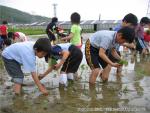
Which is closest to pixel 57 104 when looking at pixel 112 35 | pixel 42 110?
pixel 42 110

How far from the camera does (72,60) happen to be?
7000 millimetres

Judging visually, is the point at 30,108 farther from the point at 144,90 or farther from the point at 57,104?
the point at 144,90

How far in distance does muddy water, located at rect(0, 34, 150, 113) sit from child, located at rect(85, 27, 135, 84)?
374 millimetres

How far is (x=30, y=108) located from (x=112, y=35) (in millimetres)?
2115

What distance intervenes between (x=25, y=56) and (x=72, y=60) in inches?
52.2

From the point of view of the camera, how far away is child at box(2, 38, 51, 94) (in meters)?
5.85

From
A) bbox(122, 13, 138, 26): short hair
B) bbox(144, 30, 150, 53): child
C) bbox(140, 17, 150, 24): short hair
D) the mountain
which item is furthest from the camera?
the mountain

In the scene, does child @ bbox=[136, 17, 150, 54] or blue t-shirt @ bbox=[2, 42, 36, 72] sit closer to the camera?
blue t-shirt @ bbox=[2, 42, 36, 72]

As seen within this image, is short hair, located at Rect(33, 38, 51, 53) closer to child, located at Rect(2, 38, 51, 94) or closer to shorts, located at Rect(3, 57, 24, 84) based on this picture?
child, located at Rect(2, 38, 51, 94)

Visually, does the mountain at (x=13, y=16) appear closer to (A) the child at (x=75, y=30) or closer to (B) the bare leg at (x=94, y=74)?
(A) the child at (x=75, y=30)

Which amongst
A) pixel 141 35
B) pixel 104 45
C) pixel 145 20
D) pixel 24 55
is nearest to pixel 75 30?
pixel 104 45

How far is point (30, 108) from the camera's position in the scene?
18.0ft

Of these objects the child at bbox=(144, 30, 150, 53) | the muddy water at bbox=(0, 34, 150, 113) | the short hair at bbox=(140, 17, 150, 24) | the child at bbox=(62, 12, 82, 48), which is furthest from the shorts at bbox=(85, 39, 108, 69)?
the child at bbox=(144, 30, 150, 53)

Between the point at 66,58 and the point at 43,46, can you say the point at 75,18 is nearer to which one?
the point at 66,58
